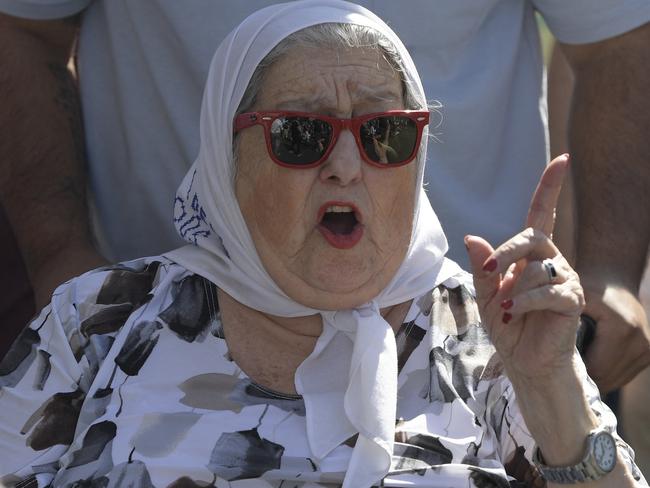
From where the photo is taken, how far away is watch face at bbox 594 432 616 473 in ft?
8.87

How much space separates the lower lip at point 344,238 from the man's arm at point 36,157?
1078mm

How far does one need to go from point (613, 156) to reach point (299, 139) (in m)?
Result: 1.43

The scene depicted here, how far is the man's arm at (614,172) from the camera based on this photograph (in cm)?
374

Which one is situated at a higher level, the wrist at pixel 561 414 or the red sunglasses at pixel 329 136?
the red sunglasses at pixel 329 136

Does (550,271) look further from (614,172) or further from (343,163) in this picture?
(614,172)

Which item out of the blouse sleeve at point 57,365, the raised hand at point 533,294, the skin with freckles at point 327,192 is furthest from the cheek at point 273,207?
the raised hand at point 533,294

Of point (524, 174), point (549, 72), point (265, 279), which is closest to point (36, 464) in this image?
point (265, 279)

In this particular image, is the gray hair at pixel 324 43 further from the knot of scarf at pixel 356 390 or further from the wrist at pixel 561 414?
the wrist at pixel 561 414

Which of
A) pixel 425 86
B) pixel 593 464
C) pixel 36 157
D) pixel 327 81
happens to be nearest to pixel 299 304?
pixel 327 81

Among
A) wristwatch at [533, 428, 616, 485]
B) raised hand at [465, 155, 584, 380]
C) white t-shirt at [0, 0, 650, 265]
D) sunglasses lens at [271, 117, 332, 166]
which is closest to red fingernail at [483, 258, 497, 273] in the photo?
raised hand at [465, 155, 584, 380]

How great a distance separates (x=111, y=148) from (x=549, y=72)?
187 centimetres

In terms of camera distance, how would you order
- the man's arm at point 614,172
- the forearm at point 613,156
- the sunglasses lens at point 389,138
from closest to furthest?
the sunglasses lens at point 389,138 → the man's arm at point 614,172 → the forearm at point 613,156

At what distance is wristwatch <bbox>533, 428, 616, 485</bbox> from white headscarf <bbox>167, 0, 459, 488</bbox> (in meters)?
0.41

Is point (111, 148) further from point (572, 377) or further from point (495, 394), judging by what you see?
point (572, 377)
